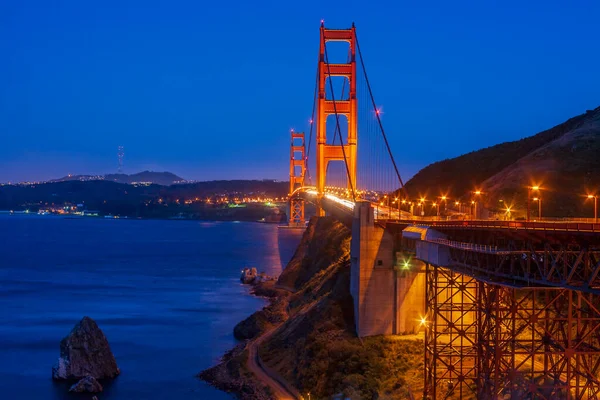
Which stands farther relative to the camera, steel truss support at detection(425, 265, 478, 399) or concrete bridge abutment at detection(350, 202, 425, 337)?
concrete bridge abutment at detection(350, 202, 425, 337)

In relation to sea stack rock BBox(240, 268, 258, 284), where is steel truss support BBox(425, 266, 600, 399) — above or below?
above

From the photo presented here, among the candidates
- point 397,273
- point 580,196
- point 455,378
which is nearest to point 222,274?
point 580,196

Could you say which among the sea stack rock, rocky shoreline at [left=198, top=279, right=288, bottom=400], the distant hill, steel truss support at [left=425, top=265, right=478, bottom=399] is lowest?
rocky shoreline at [left=198, top=279, right=288, bottom=400]

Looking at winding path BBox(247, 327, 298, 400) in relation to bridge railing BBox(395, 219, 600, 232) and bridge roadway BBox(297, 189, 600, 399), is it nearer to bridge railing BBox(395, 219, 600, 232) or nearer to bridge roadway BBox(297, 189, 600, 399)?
bridge roadway BBox(297, 189, 600, 399)

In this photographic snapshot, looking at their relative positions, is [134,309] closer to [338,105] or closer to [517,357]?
[338,105]

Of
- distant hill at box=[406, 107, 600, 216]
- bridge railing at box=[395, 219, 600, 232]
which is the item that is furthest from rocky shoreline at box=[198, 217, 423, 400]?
distant hill at box=[406, 107, 600, 216]

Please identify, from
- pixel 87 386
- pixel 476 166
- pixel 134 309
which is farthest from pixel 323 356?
pixel 476 166

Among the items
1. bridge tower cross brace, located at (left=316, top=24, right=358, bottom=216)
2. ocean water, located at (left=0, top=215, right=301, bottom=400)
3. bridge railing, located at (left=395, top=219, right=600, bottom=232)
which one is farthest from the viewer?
bridge tower cross brace, located at (left=316, top=24, right=358, bottom=216)

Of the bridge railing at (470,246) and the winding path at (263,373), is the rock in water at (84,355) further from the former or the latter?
the bridge railing at (470,246)
